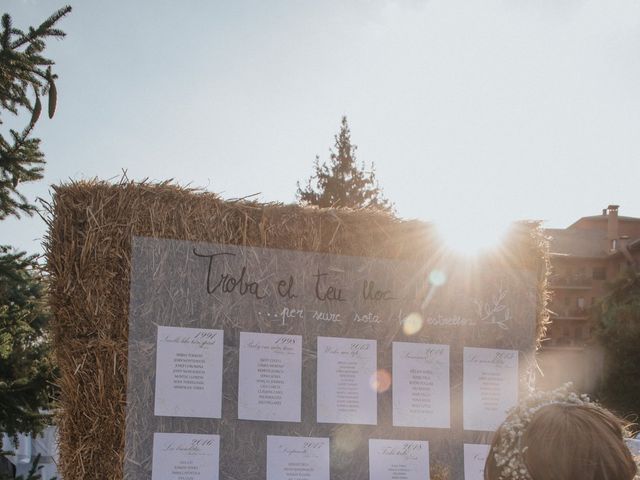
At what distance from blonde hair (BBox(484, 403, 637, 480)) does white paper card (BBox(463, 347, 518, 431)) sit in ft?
7.01

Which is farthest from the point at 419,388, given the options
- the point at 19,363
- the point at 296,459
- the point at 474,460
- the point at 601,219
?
the point at 601,219

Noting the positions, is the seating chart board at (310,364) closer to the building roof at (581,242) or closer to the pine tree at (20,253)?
the pine tree at (20,253)

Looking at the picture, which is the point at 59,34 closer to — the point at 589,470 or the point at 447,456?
the point at 447,456

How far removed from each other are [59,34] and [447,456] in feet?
10.5

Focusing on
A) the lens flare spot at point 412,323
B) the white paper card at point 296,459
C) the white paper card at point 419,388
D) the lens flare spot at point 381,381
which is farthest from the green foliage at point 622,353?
the white paper card at point 296,459

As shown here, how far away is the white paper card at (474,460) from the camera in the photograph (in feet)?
12.3

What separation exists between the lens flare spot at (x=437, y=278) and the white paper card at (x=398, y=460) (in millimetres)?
877

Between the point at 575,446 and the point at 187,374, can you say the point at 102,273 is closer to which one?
the point at 187,374

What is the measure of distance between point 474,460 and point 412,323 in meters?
0.82

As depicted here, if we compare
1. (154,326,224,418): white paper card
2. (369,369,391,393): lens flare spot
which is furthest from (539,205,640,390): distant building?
(154,326,224,418): white paper card

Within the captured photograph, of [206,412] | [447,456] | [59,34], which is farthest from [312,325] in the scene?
[59,34]

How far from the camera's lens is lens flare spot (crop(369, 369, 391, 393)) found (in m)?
3.69

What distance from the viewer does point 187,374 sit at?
3.41m

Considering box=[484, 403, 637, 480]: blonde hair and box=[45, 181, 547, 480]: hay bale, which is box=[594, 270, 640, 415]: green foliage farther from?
box=[484, 403, 637, 480]: blonde hair
